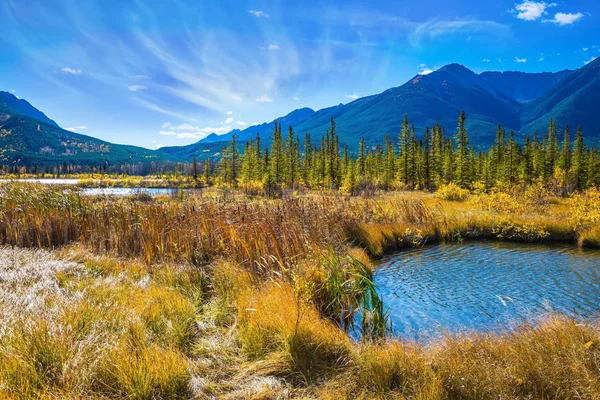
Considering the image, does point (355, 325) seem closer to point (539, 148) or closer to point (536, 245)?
point (536, 245)

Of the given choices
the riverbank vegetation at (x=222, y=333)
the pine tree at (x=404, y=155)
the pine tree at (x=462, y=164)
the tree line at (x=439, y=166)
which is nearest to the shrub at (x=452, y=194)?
the tree line at (x=439, y=166)

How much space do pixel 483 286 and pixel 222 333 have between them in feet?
24.5

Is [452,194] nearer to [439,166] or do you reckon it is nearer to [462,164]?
[462,164]

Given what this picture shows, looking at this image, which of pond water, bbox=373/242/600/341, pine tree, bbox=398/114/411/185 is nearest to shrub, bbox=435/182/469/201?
pond water, bbox=373/242/600/341

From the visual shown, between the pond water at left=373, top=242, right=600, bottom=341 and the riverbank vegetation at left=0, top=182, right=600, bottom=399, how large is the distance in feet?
3.57

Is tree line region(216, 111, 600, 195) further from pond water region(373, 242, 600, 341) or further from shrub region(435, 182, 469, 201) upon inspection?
pond water region(373, 242, 600, 341)

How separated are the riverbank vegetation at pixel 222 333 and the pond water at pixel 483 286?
1089mm

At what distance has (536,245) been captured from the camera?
43.3 ft

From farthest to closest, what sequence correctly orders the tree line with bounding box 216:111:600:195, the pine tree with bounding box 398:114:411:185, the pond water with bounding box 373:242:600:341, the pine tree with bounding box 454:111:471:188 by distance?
the pine tree with bounding box 398:114:411:185, the tree line with bounding box 216:111:600:195, the pine tree with bounding box 454:111:471:188, the pond water with bounding box 373:242:600:341

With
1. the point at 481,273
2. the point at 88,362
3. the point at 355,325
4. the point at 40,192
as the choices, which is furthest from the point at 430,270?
the point at 40,192

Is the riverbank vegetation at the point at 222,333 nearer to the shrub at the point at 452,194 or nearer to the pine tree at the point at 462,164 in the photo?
the shrub at the point at 452,194

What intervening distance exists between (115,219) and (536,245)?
16.0m

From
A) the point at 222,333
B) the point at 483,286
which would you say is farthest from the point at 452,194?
the point at 222,333

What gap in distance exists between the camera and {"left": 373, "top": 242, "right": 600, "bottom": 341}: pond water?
249 inches
